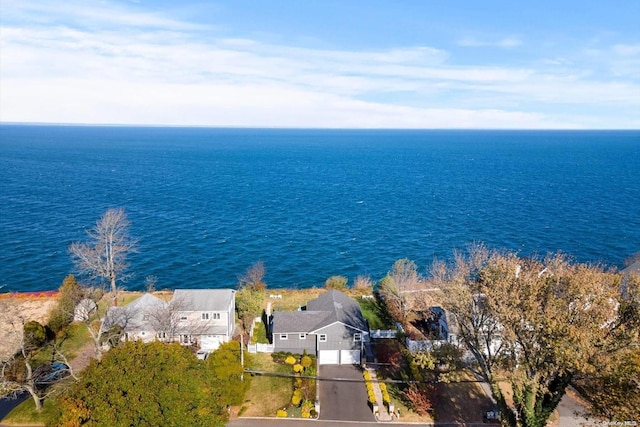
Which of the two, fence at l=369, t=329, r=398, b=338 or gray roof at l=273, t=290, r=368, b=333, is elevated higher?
gray roof at l=273, t=290, r=368, b=333

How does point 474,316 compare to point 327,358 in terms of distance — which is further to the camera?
point 327,358

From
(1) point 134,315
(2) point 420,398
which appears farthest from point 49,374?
(2) point 420,398

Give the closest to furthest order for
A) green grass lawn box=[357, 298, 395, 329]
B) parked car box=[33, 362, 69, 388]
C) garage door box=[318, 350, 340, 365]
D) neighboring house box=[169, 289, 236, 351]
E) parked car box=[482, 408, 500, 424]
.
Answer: parked car box=[482, 408, 500, 424] → parked car box=[33, 362, 69, 388] → garage door box=[318, 350, 340, 365] → neighboring house box=[169, 289, 236, 351] → green grass lawn box=[357, 298, 395, 329]

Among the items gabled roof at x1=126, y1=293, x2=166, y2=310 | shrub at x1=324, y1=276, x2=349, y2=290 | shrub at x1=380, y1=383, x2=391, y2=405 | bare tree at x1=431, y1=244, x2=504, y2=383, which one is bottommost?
shrub at x1=380, y1=383, x2=391, y2=405

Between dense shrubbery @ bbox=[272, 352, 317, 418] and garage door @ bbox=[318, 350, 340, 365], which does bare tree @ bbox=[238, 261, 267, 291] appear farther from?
garage door @ bbox=[318, 350, 340, 365]

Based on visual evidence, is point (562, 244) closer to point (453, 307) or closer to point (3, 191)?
point (453, 307)

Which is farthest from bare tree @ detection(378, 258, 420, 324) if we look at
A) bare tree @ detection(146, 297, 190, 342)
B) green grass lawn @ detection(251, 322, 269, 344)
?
bare tree @ detection(146, 297, 190, 342)

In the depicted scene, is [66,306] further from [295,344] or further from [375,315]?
[375,315]

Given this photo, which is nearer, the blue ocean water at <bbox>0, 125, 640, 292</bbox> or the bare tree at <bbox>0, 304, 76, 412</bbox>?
the bare tree at <bbox>0, 304, 76, 412</bbox>
